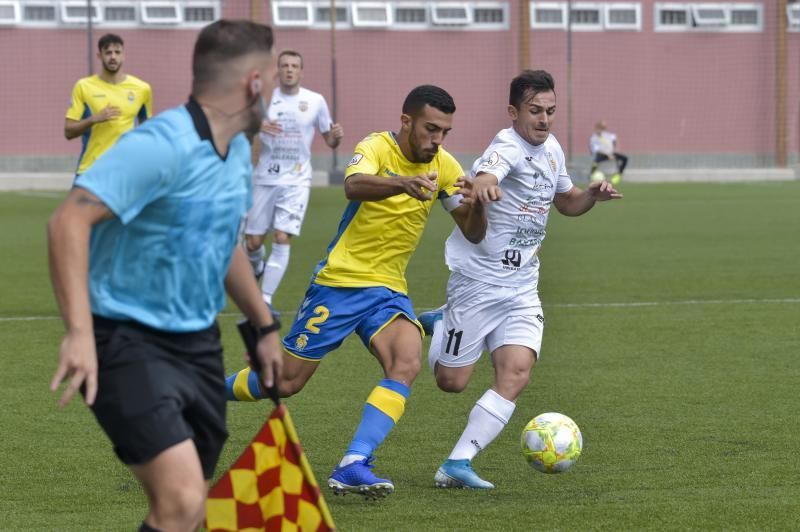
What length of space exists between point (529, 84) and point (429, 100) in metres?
0.54

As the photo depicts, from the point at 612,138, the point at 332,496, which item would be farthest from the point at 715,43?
the point at 332,496

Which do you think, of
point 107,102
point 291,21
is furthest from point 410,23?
point 107,102

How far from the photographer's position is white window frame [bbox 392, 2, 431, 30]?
3732 centimetres

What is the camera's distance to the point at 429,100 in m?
5.93

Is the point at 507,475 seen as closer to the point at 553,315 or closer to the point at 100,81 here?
the point at 553,315

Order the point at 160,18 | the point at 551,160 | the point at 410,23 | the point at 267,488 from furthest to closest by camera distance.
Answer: the point at 410,23 → the point at 160,18 → the point at 551,160 → the point at 267,488

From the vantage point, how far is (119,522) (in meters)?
5.14

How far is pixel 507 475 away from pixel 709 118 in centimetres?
3434

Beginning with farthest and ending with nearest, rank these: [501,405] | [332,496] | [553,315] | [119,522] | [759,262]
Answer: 1. [759,262]
2. [553,315]
3. [501,405]
4. [332,496]
5. [119,522]

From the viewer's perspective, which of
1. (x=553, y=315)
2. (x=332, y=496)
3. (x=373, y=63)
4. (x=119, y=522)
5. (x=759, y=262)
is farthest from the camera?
(x=373, y=63)

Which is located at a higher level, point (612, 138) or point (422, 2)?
→ point (422, 2)

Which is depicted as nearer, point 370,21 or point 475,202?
point 475,202

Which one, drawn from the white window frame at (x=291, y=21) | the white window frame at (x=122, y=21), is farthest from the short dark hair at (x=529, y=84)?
the white window frame at (x=291, y=21)

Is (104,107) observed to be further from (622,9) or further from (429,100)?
(622,9)
